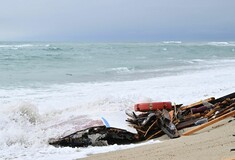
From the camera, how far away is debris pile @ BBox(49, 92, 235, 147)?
6.62 m

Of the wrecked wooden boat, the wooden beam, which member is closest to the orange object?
the wrecked wooden boat

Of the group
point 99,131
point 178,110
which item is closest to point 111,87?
point 178,110

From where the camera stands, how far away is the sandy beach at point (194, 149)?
4.30 metres

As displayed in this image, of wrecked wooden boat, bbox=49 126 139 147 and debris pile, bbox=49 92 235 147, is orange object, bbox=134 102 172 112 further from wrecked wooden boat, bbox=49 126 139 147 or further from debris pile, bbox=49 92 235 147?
wrecked wooden boat, bbox=49 126 139 147

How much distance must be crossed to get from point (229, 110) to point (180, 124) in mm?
1082

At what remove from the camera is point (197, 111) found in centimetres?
769

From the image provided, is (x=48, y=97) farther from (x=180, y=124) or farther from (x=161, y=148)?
(x=161, y=148)

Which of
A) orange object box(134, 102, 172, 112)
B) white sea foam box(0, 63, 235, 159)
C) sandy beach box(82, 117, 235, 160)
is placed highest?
sandy beach box(82, 117, 235, 160)

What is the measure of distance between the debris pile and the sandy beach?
764 millimetres

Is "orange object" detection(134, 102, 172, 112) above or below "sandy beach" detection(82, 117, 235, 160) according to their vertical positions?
below

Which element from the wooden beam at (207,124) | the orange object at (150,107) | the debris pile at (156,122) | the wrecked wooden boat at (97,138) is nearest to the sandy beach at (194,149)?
the wooden beam at (207,124)

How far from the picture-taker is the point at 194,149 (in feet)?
15.5

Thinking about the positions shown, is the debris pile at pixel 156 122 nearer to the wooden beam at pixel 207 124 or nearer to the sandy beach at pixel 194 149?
the wooden beam at pixel 207 124

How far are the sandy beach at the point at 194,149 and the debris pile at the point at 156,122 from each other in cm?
76
